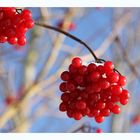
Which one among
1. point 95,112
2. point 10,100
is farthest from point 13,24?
point 10,100

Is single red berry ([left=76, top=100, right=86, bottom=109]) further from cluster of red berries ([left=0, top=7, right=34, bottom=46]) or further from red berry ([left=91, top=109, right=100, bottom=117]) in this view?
cluster of red berries ([left=0, top=7, right=34, bottom=46])

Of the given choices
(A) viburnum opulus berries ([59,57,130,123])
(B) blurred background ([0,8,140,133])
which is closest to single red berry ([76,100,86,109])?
(A) viburnum opulus berries ([59,57,130,123])

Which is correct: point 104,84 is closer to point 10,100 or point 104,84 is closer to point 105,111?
point 105,111

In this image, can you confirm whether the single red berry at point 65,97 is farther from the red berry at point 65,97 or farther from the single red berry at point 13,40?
the single red berry at point 13,40

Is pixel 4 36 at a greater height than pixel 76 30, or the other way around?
pixel 76 30
